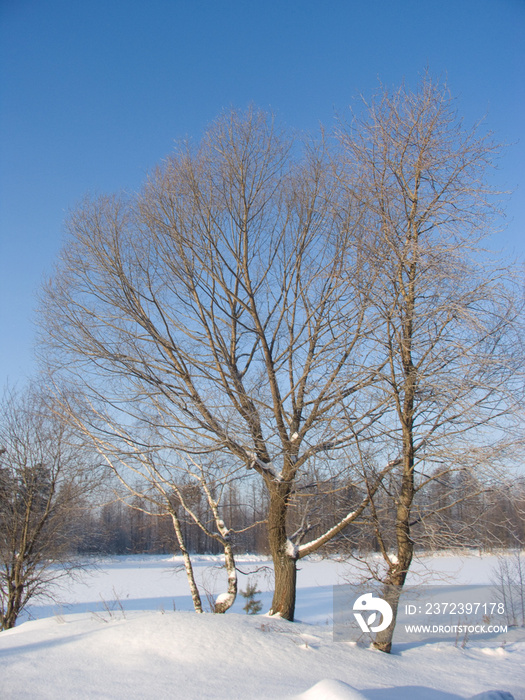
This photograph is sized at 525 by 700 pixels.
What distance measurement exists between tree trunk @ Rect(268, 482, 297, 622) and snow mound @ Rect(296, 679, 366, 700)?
12.1 feet

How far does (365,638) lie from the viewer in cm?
668

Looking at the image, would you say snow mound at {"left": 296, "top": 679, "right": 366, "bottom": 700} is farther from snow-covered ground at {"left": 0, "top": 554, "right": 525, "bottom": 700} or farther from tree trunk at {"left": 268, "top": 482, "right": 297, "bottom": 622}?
tree trunk at {"left": 268, "top": 482, "right": 297, "bottom": 622}

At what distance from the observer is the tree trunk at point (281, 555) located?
7.46 metres

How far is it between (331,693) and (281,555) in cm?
409

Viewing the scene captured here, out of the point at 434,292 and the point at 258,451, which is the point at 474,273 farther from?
the point at 258,451

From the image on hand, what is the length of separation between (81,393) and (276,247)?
4171 mm

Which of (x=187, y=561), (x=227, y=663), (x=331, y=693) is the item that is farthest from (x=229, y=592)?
(x=331, y=693)

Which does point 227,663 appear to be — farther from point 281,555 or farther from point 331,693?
point 281,555

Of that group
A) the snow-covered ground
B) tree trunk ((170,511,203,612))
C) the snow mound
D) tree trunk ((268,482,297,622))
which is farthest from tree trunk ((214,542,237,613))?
the snow mound

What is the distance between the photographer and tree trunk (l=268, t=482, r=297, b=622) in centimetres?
746

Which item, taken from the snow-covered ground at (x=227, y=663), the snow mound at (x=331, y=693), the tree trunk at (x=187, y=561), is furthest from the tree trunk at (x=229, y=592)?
the snow mound at (x=331, y=693)

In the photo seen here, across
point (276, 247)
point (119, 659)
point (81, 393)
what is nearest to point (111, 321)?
point (81, 393)

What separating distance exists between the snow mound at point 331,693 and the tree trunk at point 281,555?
3.69 m

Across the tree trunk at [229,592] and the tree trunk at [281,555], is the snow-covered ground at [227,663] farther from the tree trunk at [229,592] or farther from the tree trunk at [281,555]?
the tree trunk at [229,592]
